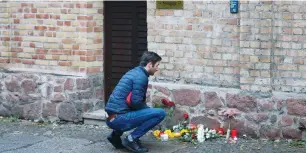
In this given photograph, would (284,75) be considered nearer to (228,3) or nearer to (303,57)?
(303,57)

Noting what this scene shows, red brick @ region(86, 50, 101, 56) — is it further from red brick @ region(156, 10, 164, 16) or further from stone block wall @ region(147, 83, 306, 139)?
red brick @ region(156, 10, 164, 16)

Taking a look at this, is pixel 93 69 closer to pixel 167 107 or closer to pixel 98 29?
pixel 98 29

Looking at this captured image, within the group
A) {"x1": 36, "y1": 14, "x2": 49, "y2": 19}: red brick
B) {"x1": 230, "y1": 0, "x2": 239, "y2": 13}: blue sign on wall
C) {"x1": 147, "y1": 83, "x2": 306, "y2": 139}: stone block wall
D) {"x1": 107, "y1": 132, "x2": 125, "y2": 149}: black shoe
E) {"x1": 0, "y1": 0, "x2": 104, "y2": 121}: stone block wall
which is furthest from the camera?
{"x1": 36, "y1": 14, "x2": 49, "y2": 19}: red brick

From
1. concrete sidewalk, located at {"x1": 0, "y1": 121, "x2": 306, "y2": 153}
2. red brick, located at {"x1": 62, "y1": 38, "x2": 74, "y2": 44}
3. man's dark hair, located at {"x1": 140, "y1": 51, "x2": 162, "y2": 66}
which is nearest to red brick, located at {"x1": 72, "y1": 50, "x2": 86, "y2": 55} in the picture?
red brick, located at {"x1": 62, "y1": 38, "x2": 74, "y2": 44}

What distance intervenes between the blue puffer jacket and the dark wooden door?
1.92 m

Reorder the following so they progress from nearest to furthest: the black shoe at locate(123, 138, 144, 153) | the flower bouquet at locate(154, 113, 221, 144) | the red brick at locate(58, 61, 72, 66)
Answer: the black shoe at locate(123, 138, 144, 153) < the flower bouquet at locate(154, 113, 221, 144) < the red brick at locate(58, 61, 72, 66)

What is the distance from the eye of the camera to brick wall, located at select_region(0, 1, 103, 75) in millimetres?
9938

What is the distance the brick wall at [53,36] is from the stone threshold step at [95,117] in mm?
626

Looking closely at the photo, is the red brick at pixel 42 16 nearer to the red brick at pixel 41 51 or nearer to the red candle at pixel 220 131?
the red brick at pixel 41 51

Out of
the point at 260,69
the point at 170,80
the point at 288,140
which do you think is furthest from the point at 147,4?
the point at 288,140

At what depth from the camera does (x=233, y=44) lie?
8.88 meters

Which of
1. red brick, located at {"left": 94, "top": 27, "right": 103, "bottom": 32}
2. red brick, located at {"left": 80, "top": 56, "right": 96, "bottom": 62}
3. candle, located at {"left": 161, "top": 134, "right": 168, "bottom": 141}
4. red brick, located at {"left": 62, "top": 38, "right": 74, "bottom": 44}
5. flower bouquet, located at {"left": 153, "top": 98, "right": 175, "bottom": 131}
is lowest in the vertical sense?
candle, located at {"left": 161, "top": 134, "right": 168, "bottom": 141}

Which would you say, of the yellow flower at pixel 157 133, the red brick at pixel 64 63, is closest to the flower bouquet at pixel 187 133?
the yellow flower at pixel 157 133

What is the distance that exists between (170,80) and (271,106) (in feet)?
4.96
